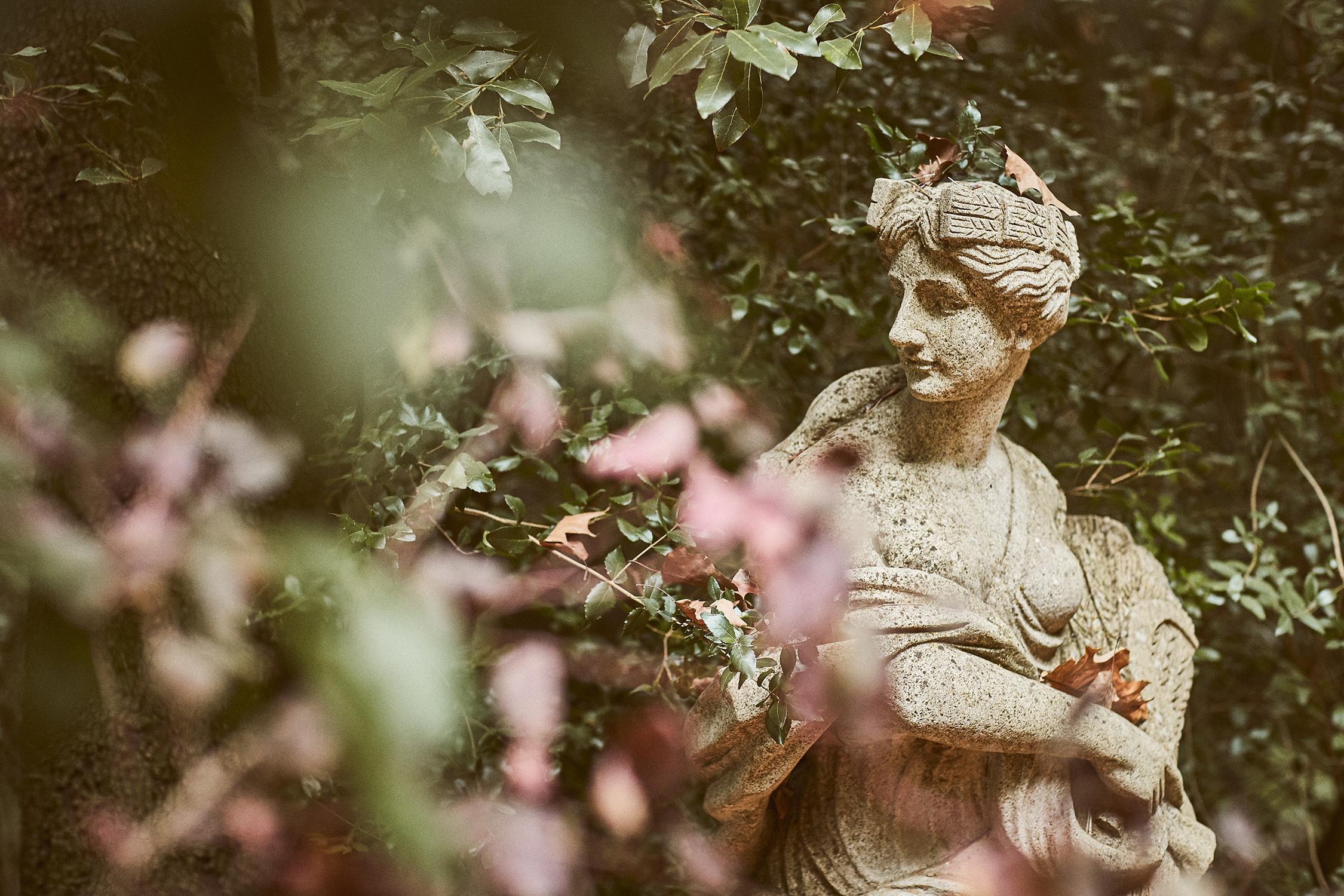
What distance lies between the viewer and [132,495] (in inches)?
38.9

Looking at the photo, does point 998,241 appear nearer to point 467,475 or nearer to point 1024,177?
point 1024,177

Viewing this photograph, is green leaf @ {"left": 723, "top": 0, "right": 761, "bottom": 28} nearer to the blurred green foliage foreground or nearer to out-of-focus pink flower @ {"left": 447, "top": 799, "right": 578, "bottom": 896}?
the blurred green foliage foreground

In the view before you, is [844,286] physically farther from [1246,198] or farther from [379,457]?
[1246,198]

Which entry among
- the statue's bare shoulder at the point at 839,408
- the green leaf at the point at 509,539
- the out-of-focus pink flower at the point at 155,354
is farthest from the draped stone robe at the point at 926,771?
the out-of-focus pink flower at the point at 155,354

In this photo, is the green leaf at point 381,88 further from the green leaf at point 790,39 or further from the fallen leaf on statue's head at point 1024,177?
the fallen leaf on statue's head at point 1024,177

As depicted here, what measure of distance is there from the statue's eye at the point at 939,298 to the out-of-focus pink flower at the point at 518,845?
2.68 feet

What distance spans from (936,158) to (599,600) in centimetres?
60

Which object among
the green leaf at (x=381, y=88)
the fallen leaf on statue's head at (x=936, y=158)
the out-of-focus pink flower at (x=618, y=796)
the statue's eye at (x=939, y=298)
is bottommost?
the out-of-focus pink flower at (x=618, y=796)

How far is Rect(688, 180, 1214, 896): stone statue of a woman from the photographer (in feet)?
3.50

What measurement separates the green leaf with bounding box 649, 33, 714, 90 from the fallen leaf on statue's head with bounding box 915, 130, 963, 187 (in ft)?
1.19

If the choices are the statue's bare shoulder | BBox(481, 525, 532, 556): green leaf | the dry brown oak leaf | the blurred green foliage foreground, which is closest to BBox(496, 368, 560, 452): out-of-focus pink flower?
the blurred green foliage foreground

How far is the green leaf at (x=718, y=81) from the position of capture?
924mm

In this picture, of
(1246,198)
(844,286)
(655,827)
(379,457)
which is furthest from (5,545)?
(1246,198)

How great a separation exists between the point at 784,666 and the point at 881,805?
0.91 feet
